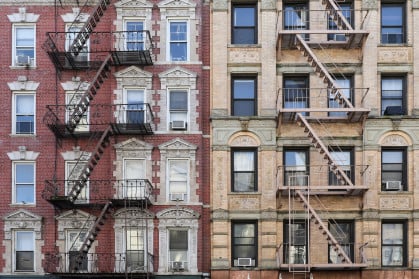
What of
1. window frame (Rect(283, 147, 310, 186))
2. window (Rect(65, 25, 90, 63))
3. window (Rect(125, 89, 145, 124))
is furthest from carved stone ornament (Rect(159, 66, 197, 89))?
window frame (Rect(283, 147, 310, 186))

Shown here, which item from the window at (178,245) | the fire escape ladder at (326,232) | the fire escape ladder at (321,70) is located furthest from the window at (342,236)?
the window at (178,245)

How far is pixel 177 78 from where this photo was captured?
27766 millimetres

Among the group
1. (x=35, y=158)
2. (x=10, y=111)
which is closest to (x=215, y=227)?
(x=35, y=158)

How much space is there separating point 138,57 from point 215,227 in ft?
24.4

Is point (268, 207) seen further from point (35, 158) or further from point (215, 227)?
point (35, 158)

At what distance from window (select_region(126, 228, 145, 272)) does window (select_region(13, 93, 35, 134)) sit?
19.1 feet

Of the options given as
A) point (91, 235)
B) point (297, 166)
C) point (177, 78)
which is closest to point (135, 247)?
point (91, 235)

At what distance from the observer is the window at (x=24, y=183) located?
27750 millimetres

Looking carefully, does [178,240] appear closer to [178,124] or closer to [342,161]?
[178,124]

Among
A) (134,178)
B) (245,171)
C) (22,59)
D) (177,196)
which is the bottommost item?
(177,196)

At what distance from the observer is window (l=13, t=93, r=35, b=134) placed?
28.0 m

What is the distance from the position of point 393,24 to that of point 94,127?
12943 millimetres

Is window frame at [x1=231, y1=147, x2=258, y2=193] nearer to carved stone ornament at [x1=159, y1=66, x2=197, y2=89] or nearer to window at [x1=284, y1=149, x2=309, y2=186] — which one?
window at [x1=284, y1=149, x2=309, y2=186]

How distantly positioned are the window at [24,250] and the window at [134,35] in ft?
28.1
